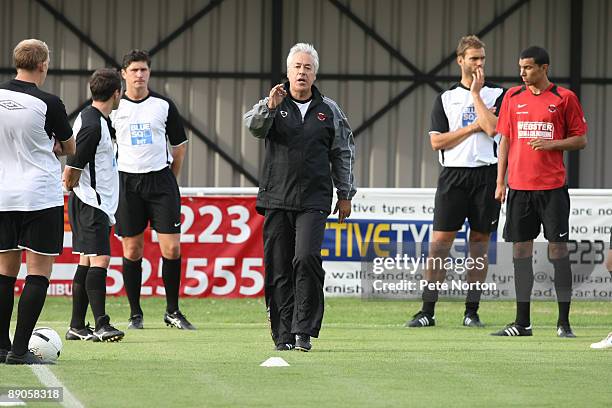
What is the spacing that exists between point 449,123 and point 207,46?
12407 mm

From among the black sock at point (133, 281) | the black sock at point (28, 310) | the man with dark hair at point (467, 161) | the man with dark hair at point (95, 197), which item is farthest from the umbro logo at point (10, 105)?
the man with dark hair at point (467, 161)

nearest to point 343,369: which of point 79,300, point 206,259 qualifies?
point 79,300

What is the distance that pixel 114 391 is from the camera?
22.2 ft

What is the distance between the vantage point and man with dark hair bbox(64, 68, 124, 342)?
994cm

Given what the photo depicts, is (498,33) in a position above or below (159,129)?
above

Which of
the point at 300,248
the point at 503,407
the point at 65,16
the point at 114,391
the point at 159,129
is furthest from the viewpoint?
the point at 65,16

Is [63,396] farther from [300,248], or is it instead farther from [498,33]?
[498,33]

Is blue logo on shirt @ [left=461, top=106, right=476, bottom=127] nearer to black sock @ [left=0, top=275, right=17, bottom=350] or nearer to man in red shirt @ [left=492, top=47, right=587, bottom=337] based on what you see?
man in red shirt @ [left=492, top=47, right=587, bottom=337]

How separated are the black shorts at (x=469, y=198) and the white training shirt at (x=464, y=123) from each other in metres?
0.08

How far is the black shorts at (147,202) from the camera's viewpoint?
11453 mm

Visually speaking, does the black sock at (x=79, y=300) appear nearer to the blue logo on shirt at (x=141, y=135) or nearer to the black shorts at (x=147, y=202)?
the black shorts at (x=147, y=202)

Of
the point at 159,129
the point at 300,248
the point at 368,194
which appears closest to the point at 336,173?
the point at 300,248

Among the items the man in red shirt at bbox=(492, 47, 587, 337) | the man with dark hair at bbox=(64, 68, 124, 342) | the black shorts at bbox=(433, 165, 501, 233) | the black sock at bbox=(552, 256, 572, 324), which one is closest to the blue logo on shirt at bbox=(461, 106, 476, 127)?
the black shorts at bbox=(433, 165, 501, 233)

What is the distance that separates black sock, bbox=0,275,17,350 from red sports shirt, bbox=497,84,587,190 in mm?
4388
